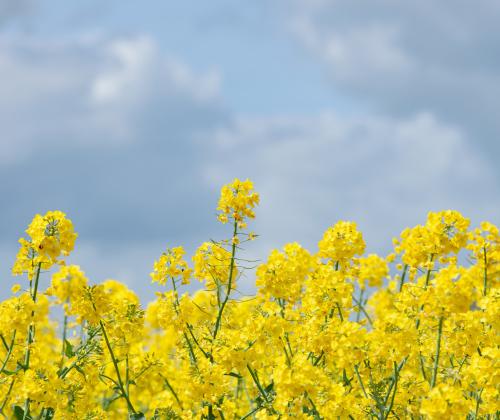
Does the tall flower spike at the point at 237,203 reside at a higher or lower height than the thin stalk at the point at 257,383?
higher

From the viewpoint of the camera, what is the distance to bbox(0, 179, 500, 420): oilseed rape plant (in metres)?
5.48

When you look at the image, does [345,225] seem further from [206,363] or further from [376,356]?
[206,363]

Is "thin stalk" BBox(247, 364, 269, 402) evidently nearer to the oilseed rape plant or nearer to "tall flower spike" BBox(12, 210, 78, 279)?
the oilseed rape plant

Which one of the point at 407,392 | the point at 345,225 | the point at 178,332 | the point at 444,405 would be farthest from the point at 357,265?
the point at 444,405

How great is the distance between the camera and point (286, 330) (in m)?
5.91

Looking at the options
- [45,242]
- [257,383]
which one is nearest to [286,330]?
[257,383]

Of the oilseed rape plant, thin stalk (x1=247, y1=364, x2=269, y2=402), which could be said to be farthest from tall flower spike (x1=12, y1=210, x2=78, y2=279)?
thin stalk (x1=247, y1=364, x2=269, y2=402)

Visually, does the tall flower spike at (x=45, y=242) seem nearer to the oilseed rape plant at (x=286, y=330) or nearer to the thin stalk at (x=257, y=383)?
the oilseed rape plant at (x=286, y=330)

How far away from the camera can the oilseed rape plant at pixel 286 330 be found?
5.48 metres

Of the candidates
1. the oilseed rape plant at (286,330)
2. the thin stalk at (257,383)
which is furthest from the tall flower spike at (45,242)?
the thin stalk at (257,383)

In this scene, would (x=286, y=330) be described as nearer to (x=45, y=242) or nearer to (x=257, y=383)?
(x=257, y=383)

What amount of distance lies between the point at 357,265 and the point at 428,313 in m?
1.13

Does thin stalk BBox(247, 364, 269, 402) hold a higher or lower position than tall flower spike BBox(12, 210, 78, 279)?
lower

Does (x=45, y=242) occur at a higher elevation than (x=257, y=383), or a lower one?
higher
